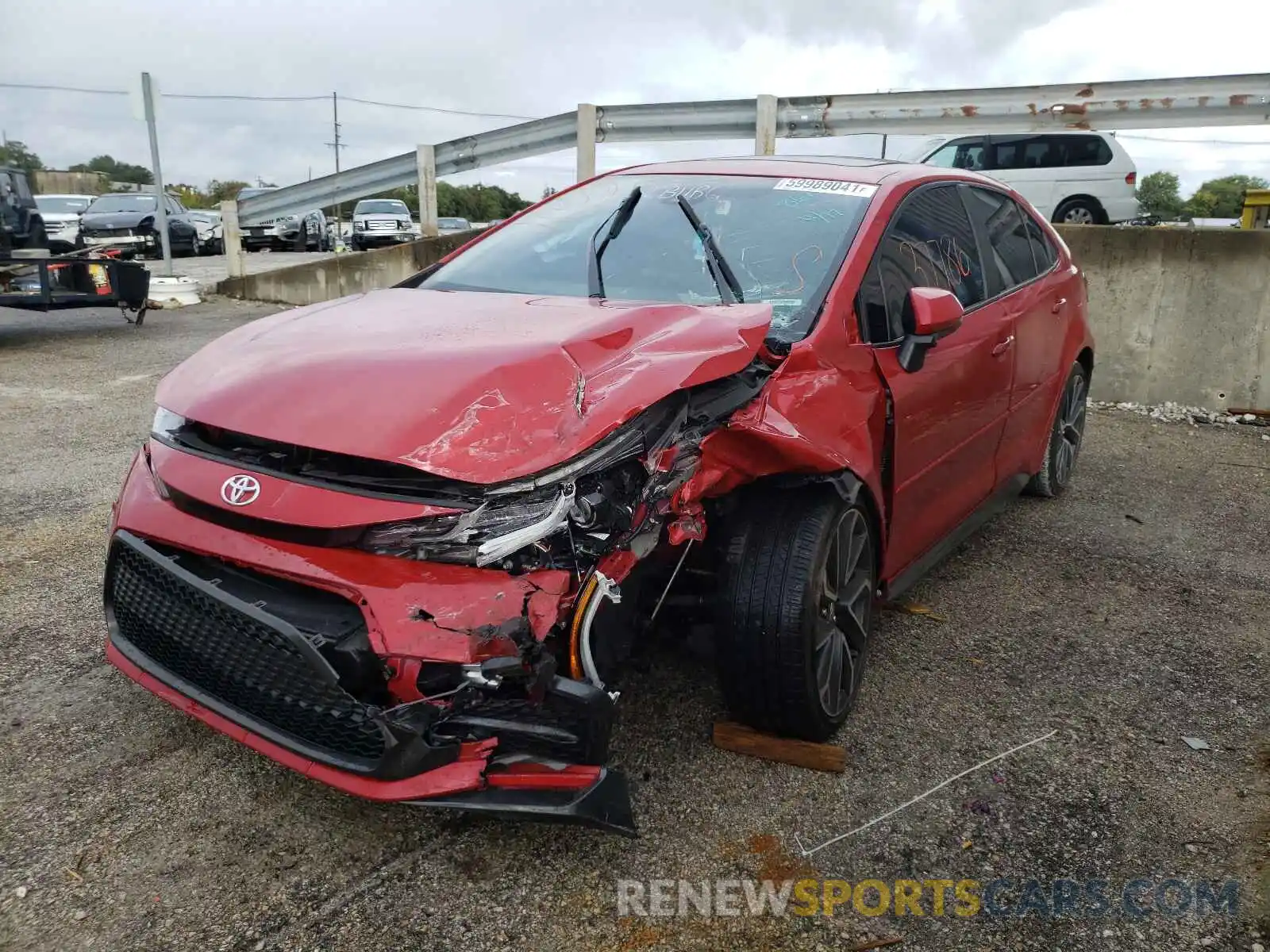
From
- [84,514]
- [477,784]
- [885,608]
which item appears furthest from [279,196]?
[477,784]

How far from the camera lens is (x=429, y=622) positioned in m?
1.95

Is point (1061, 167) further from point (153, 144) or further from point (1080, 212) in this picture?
point (153, 144)

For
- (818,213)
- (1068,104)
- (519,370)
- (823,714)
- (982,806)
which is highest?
(1068,104)

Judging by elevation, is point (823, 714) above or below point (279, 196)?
below

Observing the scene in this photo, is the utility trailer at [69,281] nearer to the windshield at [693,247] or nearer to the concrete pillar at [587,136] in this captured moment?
the concrete pillar at [587,136]

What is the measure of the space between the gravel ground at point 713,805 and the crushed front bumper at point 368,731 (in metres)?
0.30

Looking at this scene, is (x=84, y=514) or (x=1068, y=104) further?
(x=1068, y=104)

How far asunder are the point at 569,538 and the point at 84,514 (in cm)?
324

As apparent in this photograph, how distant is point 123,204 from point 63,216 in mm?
1343

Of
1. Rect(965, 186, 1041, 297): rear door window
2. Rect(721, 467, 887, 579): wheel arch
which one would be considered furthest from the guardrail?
Rect(721, 467, 887, 579): wheel arch

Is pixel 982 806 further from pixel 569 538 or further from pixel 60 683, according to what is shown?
pixel 60 683

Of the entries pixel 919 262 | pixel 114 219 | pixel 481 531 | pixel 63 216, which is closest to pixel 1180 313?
pixel 919 262

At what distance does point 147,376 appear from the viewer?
7613 millimetres

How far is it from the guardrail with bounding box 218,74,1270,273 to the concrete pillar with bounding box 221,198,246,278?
3.01 metres
